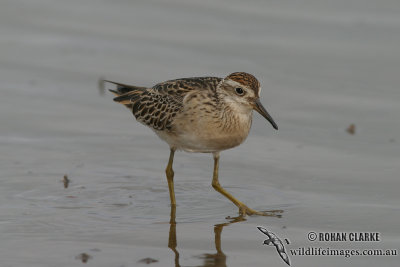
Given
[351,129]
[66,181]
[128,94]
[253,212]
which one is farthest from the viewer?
[351,129]

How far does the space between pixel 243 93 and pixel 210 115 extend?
483mm

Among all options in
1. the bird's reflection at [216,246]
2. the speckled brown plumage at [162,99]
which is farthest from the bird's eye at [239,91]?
the bird's reflection at [216,246]

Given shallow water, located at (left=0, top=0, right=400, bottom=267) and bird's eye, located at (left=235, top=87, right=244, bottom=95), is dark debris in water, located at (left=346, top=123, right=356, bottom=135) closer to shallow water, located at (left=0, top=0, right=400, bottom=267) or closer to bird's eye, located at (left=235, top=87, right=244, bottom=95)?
shallow water, located at (left=0, top=0, right=400, bottom=267)

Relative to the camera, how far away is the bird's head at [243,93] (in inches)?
399

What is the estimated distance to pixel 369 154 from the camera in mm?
11867

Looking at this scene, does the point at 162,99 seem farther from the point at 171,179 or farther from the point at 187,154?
the point at 187,154

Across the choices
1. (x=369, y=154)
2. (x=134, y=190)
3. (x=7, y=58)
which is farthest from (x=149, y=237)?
(x=7, y=58)

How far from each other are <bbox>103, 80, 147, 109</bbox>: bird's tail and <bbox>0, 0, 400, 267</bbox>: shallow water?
0.66 metres

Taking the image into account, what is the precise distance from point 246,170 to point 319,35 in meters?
5.37

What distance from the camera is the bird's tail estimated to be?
11.8 m

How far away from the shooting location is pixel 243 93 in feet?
33.6

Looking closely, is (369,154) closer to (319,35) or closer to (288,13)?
(319,35)

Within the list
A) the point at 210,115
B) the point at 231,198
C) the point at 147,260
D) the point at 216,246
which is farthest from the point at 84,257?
the point at 210,115

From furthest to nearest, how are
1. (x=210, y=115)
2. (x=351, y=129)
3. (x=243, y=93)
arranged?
1. (x=351, y=129)
2. (x=210, y=115)
3. (x=243, y=93)
